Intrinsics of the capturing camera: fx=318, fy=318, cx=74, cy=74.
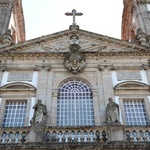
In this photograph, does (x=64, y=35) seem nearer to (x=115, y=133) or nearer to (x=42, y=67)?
(x=42, y=67)

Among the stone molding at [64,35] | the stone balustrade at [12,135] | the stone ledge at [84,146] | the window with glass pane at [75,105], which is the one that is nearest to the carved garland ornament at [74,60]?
the window with glass pane at [75,105]

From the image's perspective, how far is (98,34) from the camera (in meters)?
19.8

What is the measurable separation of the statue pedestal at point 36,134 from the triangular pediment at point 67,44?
6.68m

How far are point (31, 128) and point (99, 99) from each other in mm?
4264

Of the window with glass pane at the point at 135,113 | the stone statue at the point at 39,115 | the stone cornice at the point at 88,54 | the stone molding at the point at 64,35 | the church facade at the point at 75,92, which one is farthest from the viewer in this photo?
the stone molding at the point at 64,35

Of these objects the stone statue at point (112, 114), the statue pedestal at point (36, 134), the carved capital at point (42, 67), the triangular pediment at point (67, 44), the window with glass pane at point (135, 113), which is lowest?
the statue pedestal at point (36, 134)

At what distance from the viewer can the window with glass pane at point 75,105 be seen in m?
15.3

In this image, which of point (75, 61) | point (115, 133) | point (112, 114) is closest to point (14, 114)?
point (75, 61)

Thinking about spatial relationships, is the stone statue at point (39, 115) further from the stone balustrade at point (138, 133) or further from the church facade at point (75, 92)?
the stone balustrade at point (138, 133)

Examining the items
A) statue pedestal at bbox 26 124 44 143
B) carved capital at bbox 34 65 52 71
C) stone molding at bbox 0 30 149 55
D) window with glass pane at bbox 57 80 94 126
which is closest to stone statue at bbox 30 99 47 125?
statue pedestal at bbox 26 124 44 143

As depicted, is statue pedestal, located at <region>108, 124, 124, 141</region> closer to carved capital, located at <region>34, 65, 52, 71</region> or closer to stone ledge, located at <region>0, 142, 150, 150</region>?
stone ledge, located at <region>0, 142, 150, 150</region>

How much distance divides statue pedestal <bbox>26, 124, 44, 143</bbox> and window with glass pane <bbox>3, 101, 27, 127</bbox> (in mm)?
2106

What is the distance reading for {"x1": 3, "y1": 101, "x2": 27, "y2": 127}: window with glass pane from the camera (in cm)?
1520

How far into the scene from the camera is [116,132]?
42.4ft
